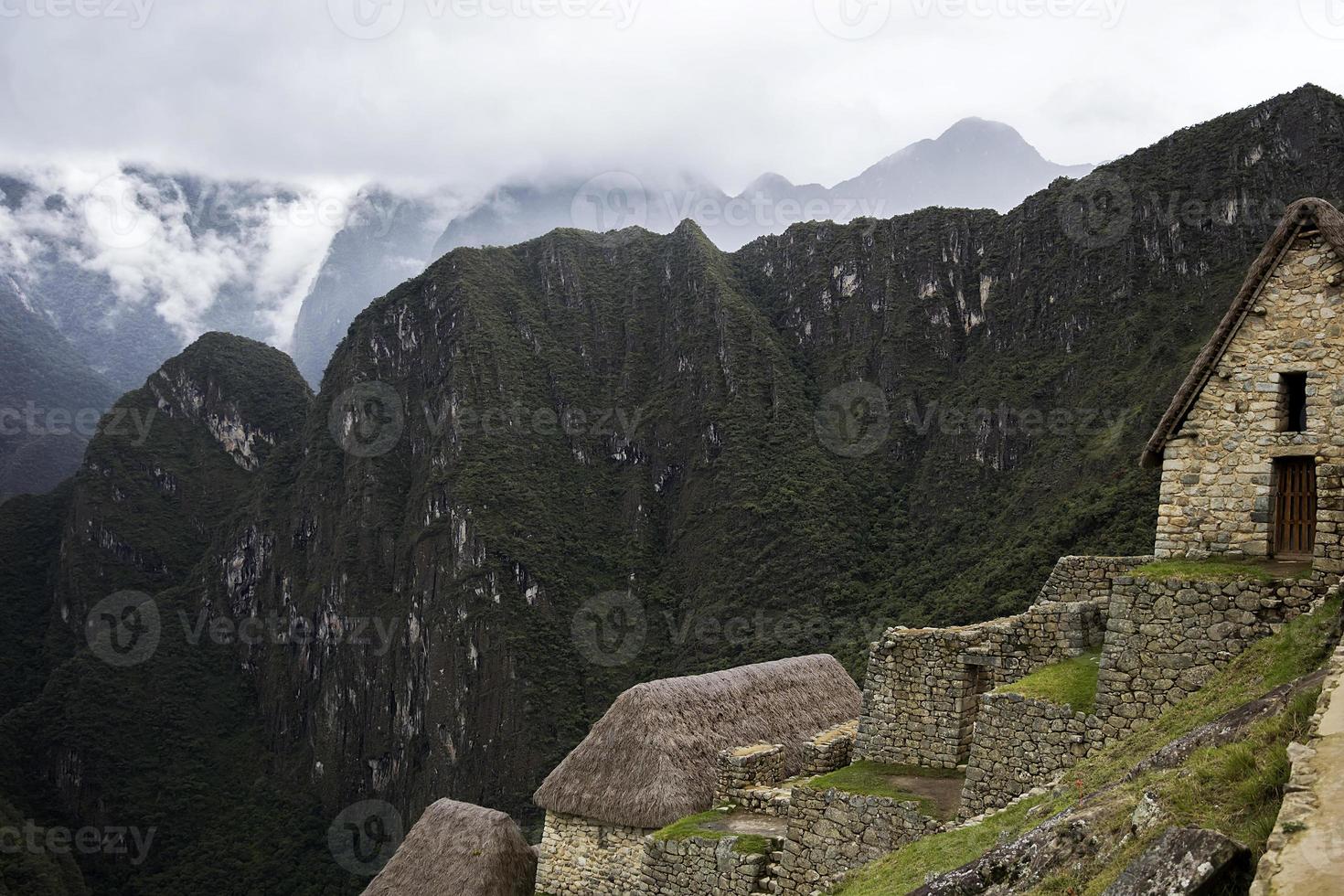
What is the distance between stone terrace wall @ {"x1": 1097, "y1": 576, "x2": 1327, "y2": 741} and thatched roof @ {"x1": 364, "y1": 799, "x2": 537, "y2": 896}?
10283mm

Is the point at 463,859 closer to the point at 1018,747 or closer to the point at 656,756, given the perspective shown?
the point at 656,756

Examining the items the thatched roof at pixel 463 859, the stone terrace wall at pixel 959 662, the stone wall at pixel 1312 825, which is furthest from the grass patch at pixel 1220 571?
the thatched roof at pixel 463 859

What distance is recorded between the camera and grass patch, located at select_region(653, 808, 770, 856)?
9945 mm

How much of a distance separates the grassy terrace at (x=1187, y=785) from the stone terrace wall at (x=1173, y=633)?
373 mm

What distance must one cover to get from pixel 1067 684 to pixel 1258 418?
246cm

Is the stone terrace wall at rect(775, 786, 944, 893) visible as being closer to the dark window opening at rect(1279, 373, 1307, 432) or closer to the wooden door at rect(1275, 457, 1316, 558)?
the wooden door at rect(1275, 457, 1316, 558)

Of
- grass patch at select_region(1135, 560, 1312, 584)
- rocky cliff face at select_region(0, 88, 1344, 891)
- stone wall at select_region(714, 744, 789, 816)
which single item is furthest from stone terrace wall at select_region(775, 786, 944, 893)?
rocky cliff face at select_region(0, 88, 1344, 891)

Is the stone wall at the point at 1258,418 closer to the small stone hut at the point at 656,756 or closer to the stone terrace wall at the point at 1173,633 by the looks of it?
the stone terrace wall at the point at 1173,633

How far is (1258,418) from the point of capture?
759cm

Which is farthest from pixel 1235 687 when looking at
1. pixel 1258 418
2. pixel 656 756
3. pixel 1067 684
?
pixel 656 756

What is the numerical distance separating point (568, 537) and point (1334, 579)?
398ft

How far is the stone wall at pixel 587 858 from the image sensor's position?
13.4 meters

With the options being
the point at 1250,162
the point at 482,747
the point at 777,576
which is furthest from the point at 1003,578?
the point at 482,747

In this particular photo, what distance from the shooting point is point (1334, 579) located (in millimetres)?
6465
